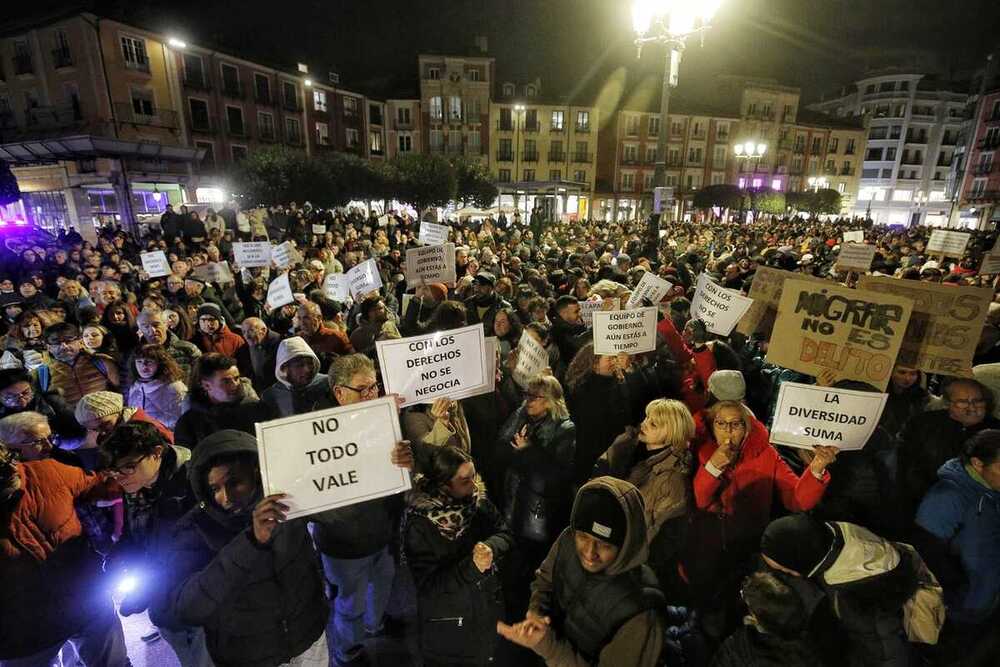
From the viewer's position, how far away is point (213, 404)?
3.55 metres

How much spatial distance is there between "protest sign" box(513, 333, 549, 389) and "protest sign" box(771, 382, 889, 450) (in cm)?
178

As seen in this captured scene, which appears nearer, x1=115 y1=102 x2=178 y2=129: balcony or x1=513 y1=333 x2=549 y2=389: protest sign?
x1=513 y1=333 x2=549 y2=389: protest sign

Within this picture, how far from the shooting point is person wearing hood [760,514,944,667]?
220 cm

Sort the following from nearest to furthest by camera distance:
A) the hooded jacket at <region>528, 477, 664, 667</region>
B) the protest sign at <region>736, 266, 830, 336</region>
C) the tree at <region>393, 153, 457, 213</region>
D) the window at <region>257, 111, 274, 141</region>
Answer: the hooded jacket at <region>528, 477, 664, 667</region>, the protest sign at <region>736, 266, 830, 336</region>, the tree at <region>393, 153, 457, 213</region>, the window at <region>257, 111, 274, 141</region>

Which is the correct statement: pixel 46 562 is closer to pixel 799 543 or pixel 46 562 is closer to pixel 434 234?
pixel 799 543

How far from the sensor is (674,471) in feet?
10.1

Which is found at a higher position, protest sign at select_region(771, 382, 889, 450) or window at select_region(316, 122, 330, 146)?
window at select_region(316, 122, 330, 146)

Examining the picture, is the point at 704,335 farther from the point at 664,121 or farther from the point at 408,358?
the point at 664,121

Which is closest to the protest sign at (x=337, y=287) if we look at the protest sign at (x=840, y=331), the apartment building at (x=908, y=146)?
the protest sign at (x=840, y=331)

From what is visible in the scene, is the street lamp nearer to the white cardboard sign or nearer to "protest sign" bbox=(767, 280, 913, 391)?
the white cardboard sign

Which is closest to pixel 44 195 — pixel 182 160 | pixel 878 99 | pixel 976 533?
pixel 182 160

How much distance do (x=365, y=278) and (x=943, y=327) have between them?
19.3 feet

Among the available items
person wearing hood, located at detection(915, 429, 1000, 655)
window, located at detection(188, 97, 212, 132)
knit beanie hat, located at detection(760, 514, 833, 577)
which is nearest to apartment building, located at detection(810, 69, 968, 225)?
window, located at detection(188, 97, 212, 132)

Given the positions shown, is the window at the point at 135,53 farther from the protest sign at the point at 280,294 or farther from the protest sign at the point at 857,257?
the protest sign at the point at 857,257
